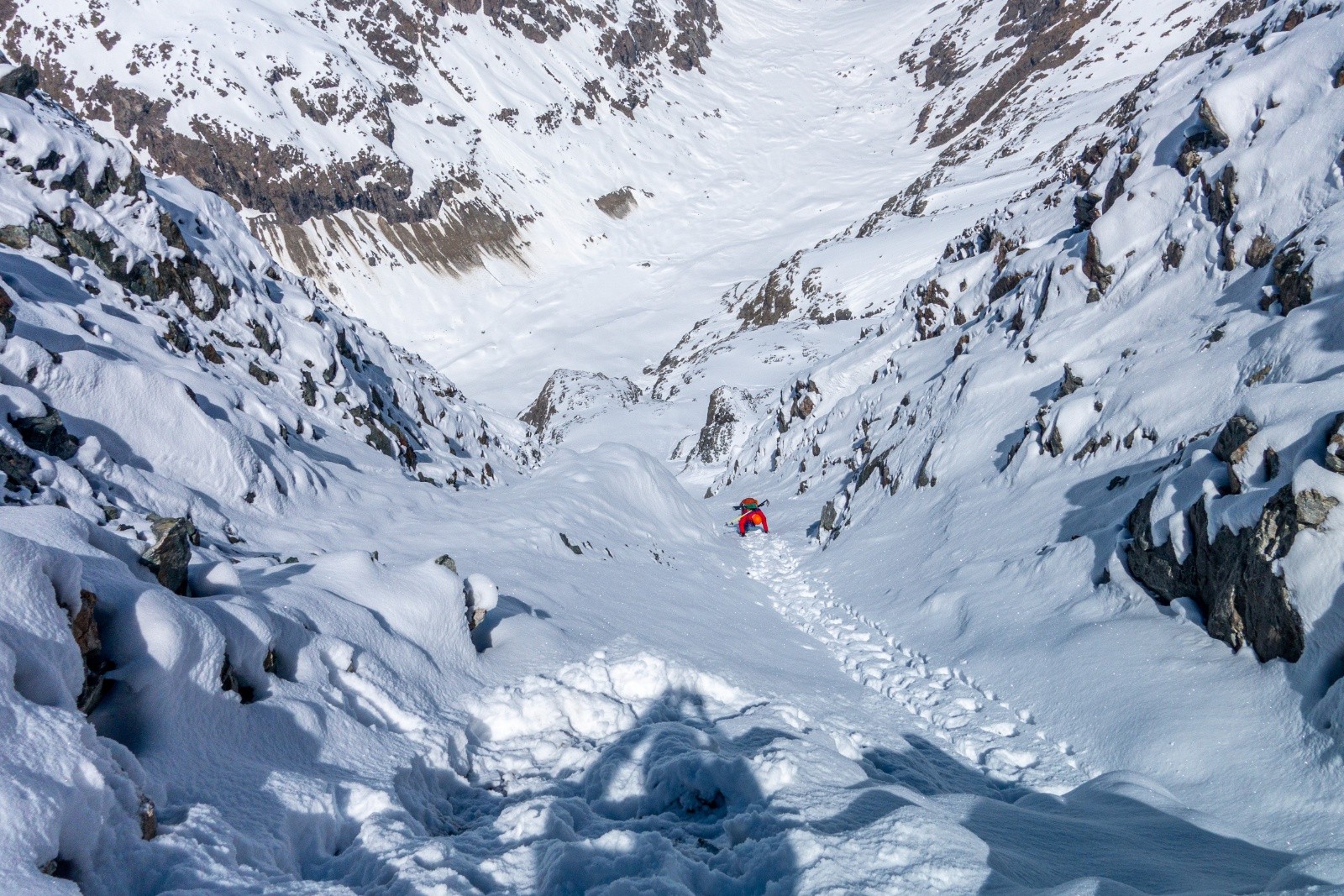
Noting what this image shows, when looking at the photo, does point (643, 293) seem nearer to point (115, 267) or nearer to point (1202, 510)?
point (115, 267)

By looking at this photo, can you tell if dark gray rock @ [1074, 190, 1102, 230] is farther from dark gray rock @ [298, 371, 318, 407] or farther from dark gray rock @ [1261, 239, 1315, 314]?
dark gray rock @ [298, 371, 318, 407]

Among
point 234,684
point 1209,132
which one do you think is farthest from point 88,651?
point 1209,132

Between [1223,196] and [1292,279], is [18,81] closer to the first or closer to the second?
[1292,279]

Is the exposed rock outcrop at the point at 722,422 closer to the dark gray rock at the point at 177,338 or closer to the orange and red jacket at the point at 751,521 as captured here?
the orange and red jacket at the point at 751,521

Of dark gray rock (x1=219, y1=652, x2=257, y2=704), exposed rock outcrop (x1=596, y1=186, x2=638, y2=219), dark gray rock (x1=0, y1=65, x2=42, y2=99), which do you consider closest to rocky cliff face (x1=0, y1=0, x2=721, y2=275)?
exposed rock outcrop (x1=596, y1=186, x2=638, y2=219)

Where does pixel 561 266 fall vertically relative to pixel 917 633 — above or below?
above

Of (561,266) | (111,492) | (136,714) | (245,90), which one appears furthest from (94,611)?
(245,90)

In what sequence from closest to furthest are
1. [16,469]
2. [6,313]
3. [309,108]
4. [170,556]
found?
[170,556], [16,469], [6,313], [309,108]
